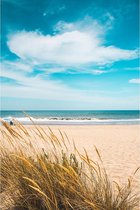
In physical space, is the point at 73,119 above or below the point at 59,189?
below

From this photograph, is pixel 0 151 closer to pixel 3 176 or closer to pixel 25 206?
pixel 3 176

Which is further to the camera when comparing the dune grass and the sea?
the sea

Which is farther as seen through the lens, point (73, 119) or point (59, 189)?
point (73, 119)

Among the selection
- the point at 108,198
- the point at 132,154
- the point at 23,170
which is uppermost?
the point at 23,170

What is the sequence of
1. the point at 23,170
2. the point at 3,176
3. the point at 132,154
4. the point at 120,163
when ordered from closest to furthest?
the point at 23,170
the point at 3,176
the point at 120,163
the point at 132,154

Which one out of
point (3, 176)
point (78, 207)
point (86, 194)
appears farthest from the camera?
point (3, 176)

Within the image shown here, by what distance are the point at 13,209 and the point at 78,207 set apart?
29.4 inches

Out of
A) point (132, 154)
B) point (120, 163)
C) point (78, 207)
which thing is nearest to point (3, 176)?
point (78, 207)

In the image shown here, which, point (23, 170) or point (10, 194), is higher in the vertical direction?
point (23, 170)

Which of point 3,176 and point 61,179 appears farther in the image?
point 3,176

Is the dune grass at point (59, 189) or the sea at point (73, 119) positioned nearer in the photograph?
the dune grass at point (59, 189)

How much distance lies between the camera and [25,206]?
8.77 feet

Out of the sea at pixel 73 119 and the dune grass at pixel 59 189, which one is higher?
the dune grass at pixel 59 189

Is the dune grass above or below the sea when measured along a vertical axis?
above
